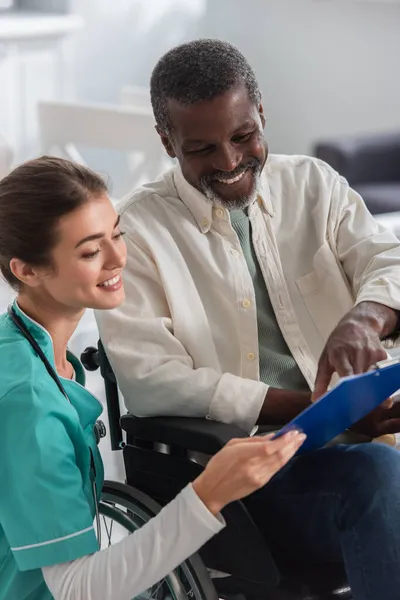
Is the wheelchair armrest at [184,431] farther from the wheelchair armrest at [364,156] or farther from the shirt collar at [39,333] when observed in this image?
the wheelchair armrest at [364,156]

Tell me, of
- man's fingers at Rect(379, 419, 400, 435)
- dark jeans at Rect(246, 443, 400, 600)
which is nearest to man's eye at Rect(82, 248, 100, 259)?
dark jeans at Rect(246, 443, 400, 600)

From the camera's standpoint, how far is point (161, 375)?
1.84 meters

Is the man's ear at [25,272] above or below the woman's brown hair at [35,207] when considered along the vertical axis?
below

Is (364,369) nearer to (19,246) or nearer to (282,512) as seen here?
(282,512)

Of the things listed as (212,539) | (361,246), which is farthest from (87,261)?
(361,246)

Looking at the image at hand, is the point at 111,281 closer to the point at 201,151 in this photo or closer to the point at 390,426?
the point at 201,151

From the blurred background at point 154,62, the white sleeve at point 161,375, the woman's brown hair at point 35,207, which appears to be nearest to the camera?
the woman's brown hair at point 35,207

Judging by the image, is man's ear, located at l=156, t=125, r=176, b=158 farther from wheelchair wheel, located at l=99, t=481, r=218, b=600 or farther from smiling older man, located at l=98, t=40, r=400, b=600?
wheelchair wheel, located at l=99, t=481, r=218, b=600

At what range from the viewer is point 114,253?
1.66 m

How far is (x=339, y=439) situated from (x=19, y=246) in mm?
700

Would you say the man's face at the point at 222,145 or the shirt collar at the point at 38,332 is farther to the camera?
the man's face at the point at 222,145

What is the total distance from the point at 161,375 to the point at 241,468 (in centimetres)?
42

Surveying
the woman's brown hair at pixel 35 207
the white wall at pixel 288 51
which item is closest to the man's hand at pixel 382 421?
the woman's brown hair at pixel 35 207

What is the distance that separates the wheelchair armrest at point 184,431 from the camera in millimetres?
1707
